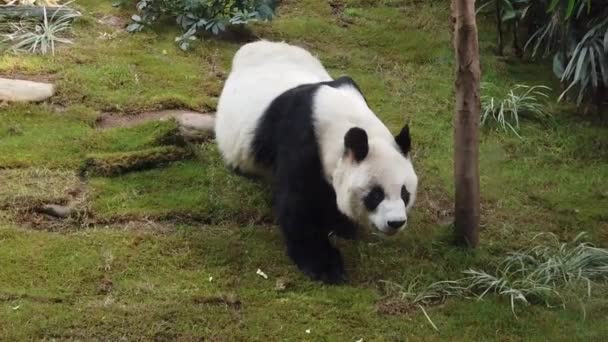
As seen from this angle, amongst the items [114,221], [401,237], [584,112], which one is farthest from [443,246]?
[584,112]

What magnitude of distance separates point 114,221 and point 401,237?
1.82 meters

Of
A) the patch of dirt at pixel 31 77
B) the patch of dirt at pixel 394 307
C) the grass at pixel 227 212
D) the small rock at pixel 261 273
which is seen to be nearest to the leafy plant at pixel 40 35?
the grass at pixel 227 212

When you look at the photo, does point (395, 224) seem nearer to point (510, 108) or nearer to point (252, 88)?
point (252, 88)

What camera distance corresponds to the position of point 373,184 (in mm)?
4418

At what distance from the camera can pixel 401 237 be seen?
5246mm

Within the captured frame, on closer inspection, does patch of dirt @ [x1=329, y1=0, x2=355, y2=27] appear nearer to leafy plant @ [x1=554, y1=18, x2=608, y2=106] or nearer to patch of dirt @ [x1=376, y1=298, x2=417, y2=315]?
leafy plant @ [x1=554, y1=18, x2=608, y2=106]

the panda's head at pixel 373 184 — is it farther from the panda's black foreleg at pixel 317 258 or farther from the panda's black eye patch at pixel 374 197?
the panda's black foreleg at pixel 317 258

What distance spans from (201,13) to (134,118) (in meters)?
1.93

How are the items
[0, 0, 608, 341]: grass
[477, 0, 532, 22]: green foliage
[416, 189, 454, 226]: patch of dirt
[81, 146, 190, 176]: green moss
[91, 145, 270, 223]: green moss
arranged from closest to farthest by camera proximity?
1. [0, 0, 608, 341]: grass
2. [91, 145, 270, 223]: green moss
3. [416, 189, 454, 226]: patch of dirt
4. [81, 146, 190, 176]: green moss
5. [477, 0, 532, 22]: green foliage

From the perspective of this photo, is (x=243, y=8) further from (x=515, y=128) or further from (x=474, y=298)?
(x=474, y=298)

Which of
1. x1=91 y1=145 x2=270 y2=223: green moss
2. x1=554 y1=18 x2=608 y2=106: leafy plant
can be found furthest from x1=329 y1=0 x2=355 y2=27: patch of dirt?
x1=91 y1=145 x2=270 y2=223: green moss

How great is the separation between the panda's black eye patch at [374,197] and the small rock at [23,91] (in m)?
3.37

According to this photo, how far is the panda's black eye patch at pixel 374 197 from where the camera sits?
443cm

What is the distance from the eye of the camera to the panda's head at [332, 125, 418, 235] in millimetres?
4387
